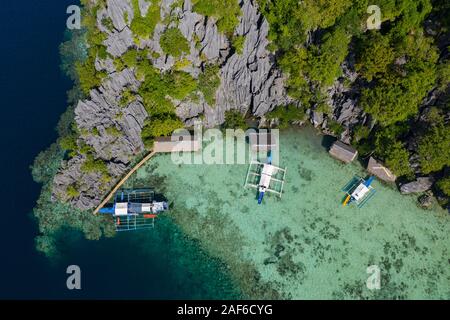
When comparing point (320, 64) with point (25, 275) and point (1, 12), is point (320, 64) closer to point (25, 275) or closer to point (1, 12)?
point (25, 275)

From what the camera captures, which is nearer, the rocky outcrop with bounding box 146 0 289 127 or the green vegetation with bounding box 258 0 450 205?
the green vegetation with bounding box 258 0 450 205

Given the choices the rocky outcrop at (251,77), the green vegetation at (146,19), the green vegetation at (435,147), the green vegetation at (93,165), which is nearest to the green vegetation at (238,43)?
the rocky outcrop at (251,77)

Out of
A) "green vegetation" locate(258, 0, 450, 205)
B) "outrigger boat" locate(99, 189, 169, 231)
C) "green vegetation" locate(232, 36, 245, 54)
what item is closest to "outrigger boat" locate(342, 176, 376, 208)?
"green vegetation" locate(258, 0, 450, 205)

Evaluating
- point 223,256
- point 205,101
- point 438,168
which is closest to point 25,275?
point 223,256

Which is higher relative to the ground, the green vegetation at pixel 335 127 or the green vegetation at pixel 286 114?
the green vegetation at pixel 286 114

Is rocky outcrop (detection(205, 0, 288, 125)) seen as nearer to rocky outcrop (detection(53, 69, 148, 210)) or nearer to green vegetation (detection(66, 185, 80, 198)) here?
rocky outcrop (detection(53, 69, 148, 210))

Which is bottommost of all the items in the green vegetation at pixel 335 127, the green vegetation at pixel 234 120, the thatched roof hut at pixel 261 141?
the thatched roof hut at pixel 261 141

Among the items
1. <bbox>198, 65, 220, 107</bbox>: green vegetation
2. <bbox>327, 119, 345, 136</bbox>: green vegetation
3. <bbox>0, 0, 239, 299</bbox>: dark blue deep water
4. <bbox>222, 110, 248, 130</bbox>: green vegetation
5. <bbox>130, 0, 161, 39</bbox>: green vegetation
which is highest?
<bbox>130, 0, 161, 39</bbox>: green vegetation

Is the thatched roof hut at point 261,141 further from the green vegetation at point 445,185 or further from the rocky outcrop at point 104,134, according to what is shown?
the green vegetation at point 445,185
